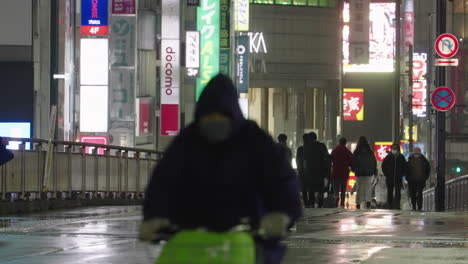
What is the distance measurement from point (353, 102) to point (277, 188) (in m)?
70.2

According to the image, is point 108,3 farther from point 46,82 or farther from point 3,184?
point 3,184

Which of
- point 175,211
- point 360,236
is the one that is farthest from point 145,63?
point 175,211

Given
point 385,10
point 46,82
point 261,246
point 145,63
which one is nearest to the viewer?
point 261,246

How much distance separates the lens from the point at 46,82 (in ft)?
107

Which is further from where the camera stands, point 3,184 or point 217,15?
point 217,15

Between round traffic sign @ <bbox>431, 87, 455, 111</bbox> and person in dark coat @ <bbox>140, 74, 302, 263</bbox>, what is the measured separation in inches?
822

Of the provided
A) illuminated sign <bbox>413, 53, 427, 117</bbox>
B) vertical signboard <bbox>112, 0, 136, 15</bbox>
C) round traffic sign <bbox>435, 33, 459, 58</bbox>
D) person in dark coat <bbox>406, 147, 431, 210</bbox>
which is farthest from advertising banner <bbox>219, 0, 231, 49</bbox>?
person in dark coat <bbox>406, 147, 431, 210</bbox>

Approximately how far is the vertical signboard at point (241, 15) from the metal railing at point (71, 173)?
17.4 meters

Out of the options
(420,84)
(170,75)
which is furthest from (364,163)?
(420,84)

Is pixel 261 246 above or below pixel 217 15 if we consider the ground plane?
below

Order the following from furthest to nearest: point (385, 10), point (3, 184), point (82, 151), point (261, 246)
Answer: point (385, 10) < point (82, 151) < point (3, 184) < point (261, 246)

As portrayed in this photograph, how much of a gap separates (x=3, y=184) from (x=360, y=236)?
858 centimetres

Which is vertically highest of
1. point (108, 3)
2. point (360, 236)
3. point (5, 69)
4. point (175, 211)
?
point (108, 3)

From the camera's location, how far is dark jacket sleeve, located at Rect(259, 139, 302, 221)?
5391 mm
